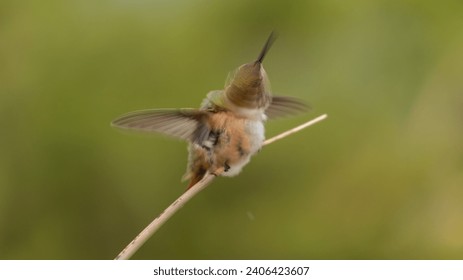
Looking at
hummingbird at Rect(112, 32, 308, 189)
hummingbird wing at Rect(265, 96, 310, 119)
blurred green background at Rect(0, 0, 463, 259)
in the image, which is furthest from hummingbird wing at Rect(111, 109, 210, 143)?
blurred green background at Rect(0, 0, 463, 259)

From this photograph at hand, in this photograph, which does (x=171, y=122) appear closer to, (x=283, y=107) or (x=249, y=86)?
(x=249, y=86)

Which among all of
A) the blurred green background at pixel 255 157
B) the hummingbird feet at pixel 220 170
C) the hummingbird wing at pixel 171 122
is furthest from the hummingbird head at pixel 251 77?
the blurred green background at pixel 255 157

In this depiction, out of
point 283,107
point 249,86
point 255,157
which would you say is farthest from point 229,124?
point 255,157

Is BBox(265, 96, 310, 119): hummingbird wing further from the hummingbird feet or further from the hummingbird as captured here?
the hummingbird feet

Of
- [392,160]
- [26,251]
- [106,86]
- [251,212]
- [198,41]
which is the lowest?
[26,251]

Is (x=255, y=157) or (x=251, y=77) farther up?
(x=251, y=77)
